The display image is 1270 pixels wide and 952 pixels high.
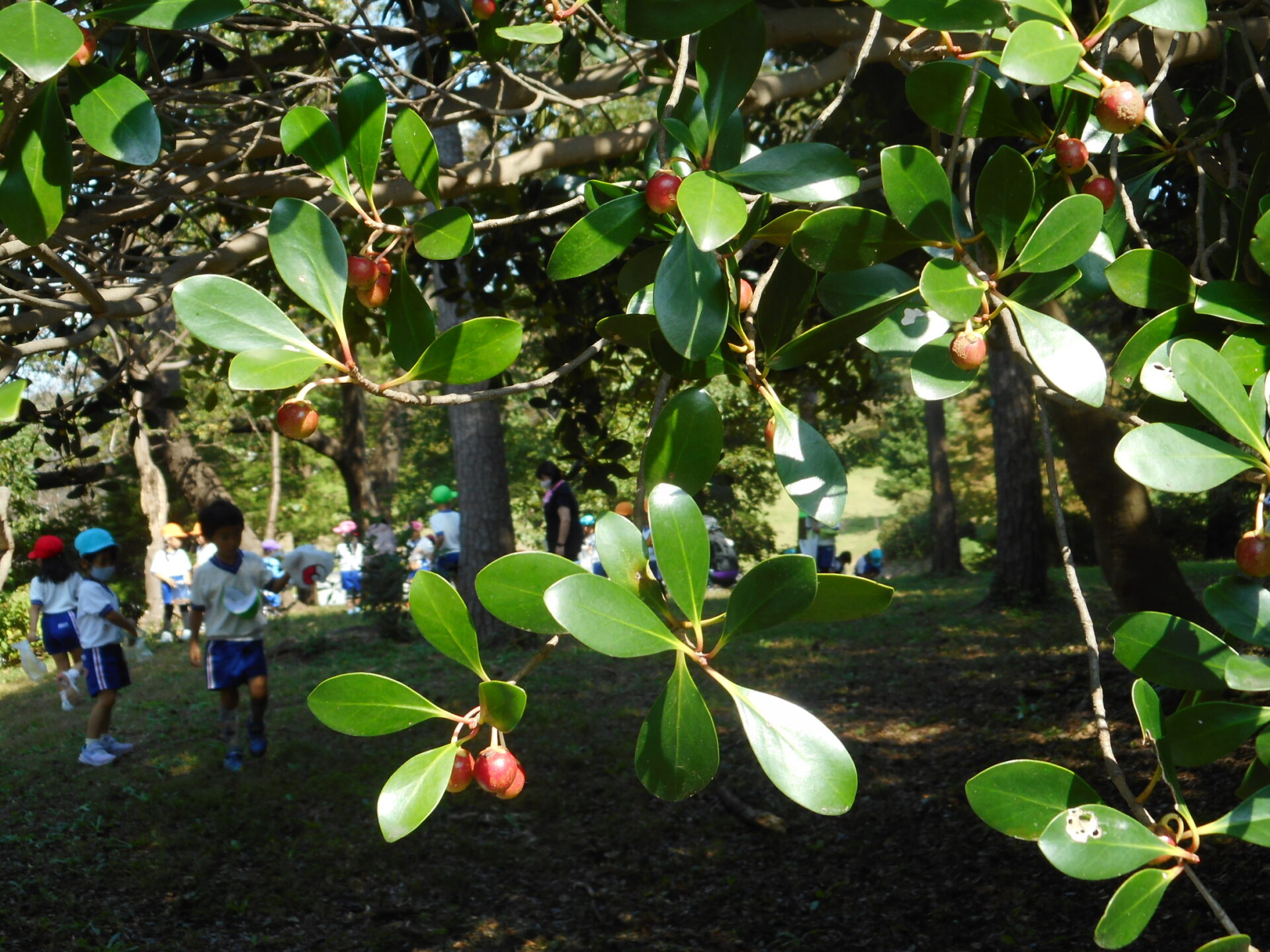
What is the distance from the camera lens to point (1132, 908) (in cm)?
82

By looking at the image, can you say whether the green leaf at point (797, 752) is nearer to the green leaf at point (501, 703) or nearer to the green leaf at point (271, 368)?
the green leaf at point (501, 703)

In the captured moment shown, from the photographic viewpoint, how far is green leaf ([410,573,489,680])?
38.9 inches

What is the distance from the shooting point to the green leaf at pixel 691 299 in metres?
1.00

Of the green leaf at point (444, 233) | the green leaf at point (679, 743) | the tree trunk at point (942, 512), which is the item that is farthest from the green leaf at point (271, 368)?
the tree trunk at point (942, 512)

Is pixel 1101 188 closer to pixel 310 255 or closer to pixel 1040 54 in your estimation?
pixel 1040 54

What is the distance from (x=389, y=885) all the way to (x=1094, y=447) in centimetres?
363

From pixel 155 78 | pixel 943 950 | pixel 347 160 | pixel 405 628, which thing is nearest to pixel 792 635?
pixel 405 628

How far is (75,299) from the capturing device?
2.32 m

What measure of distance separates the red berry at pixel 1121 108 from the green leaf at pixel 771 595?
0.61m

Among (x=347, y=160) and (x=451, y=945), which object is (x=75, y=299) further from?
(x=451, y=945)

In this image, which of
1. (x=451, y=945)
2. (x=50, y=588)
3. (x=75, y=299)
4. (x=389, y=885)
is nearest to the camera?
(x=75, y=299)

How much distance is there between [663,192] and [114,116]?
69cm

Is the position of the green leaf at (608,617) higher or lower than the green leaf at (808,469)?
lower

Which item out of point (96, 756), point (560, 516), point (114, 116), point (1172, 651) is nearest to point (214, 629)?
point (96, 756)
